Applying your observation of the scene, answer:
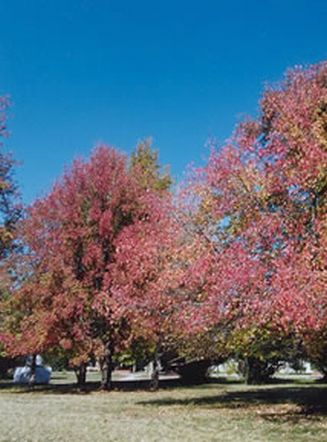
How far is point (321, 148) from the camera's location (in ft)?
45.3

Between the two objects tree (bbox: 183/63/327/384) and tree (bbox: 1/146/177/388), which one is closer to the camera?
tree (bbox: 183/63/327/384)

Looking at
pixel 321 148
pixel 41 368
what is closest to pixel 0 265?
pixel 41 368

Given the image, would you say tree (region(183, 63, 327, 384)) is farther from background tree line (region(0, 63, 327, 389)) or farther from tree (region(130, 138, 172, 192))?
tree (region(130, 138, 172, 192))

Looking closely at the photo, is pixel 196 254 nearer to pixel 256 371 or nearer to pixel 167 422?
pixel 167 422

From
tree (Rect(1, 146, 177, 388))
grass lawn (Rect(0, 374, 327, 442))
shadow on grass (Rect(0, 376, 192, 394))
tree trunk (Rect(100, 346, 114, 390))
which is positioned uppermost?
tree (Rect(1, 146, 177, 388))

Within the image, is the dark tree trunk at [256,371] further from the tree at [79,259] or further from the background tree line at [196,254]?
the tree at [79,259]

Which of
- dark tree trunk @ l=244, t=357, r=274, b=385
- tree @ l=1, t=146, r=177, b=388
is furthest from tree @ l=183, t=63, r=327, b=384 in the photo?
dark tree trunk @ l=244, t=357, r=274, b=385

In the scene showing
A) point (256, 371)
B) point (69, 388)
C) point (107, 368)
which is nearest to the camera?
point (107, 368)

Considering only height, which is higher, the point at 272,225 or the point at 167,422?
the point at 272,225

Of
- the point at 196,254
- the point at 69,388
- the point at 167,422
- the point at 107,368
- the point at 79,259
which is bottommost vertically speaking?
the point at 167,422

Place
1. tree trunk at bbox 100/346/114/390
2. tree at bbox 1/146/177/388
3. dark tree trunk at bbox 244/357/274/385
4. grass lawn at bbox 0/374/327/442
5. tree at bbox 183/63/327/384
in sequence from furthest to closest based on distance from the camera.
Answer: dark tree trunk at bbox 244/357/274/385 → tree trunk at bbox 100/346/114/390 → tree at bbox 1/146/177/388 → tree at bbox 183/63/327/384 → grass lawn at bbox 0/374/327/442

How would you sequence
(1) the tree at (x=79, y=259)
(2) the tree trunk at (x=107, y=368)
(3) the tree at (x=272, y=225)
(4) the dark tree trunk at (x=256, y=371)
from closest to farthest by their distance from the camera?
(3) the tree at (x=272, y=225) → (1) the tree at (x=79, y=259) → (2) the tree trunk at (x=107, y=368) → (4) the dark tree trunk at (x=256, y=371)

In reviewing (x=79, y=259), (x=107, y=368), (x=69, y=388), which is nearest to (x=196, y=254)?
(x=79, y=259)

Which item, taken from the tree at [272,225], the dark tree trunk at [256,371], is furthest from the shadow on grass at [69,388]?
the tree at [272,225]
